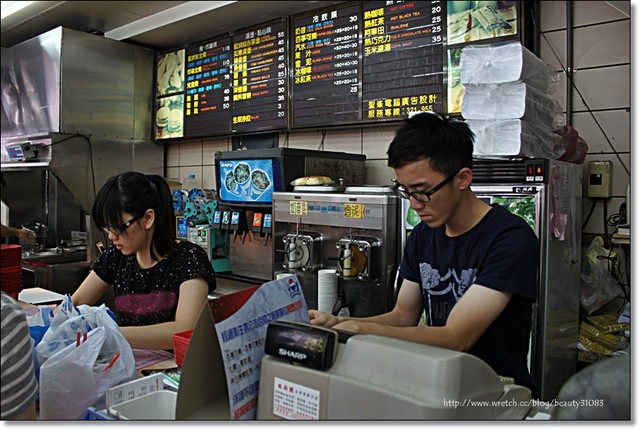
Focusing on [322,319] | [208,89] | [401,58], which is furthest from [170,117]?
[322,319]

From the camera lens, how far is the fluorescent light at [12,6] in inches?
166

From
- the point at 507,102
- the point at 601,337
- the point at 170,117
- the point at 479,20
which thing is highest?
the point at 479,20

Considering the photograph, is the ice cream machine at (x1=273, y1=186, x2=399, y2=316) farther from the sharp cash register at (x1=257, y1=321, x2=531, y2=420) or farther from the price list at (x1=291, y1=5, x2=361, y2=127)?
the sharp cash register at (x1=257, y1=321, x2=531, y2=420)

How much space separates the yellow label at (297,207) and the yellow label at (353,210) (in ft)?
1.06

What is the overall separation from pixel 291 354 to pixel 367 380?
0.17 metres

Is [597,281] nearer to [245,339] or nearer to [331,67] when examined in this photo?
[331,67]

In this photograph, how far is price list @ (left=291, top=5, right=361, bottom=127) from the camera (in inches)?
148

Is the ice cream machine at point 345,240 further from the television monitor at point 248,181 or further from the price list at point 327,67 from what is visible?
the price list at point 327,67

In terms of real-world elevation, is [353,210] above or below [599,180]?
below

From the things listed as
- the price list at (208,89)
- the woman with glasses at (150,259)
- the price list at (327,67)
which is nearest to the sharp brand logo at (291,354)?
the woman with glasses at (150,259)

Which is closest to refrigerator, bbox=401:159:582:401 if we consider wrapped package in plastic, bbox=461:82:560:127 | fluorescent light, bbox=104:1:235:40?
wrapped package in plastic, bbox=461:82:560:127

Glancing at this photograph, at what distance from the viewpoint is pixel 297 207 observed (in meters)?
3.35

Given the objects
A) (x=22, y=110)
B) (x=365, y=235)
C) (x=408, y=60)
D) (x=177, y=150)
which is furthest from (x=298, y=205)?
(x=22, y=110)

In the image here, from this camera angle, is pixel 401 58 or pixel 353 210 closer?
pixel 353 210
